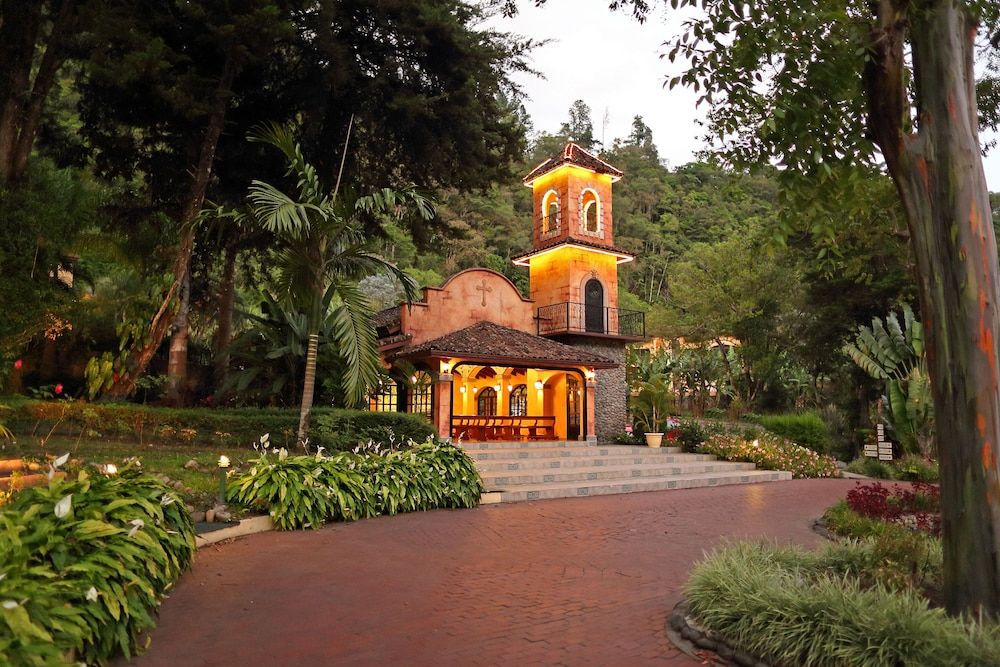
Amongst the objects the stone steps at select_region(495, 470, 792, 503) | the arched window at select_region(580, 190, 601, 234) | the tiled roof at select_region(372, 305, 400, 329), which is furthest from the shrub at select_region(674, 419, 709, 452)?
the tiled roof at select_region(372, 305, 400, 329)

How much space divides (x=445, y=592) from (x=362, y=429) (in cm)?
747

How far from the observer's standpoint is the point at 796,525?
9766 mm

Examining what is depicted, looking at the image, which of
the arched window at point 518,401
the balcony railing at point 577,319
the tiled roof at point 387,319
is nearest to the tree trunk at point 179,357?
the tiled roof at point 387,319

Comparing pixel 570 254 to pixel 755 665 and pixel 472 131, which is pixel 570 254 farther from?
pixel 755 665

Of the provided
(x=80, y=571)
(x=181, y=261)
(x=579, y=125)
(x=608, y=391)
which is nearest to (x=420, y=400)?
(x=608, y=391)

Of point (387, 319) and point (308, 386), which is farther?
point (387, 319)

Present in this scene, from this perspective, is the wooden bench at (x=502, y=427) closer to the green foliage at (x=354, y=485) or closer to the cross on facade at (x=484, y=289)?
the cross on facade at (x=484, y=289)

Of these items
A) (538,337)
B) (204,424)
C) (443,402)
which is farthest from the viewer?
(538,337)

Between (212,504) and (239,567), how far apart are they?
2.27 metres

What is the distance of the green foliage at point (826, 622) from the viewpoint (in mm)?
3564

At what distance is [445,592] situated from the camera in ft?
18.5

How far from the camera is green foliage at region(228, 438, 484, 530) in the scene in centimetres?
853

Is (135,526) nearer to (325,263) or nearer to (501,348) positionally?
(325,263)

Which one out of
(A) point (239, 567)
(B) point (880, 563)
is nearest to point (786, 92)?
(B) point (880, 563)
